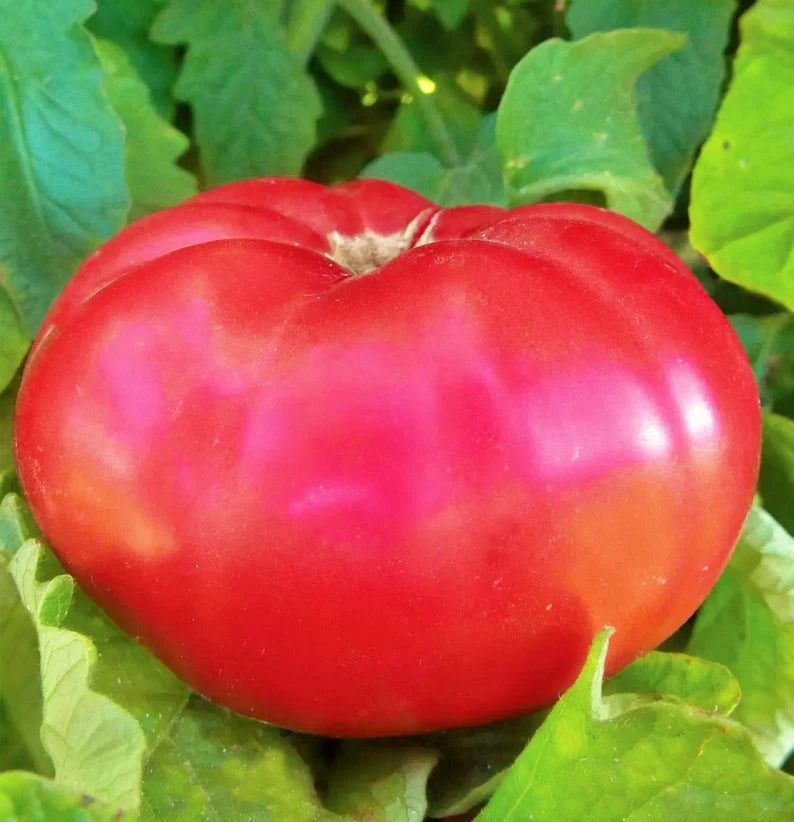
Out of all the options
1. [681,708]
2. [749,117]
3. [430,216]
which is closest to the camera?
[681,708]

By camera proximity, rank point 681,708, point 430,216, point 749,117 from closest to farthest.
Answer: point 681,708
point 430,216
point 749,117

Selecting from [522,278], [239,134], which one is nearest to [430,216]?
[522,278]

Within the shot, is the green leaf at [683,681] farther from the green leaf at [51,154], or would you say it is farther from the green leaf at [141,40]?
the green leaf at [141,40]

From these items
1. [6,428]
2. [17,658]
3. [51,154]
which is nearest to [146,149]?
[51,154]

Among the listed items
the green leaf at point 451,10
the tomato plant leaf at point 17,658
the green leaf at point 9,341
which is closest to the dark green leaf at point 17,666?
the tomato plant leaf at point 17,658

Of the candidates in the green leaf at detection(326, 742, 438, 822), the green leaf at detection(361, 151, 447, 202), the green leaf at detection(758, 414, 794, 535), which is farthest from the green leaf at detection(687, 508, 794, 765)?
the green leaf at detection(361, 151, 447, 202)

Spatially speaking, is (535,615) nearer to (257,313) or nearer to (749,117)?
(257,313)
